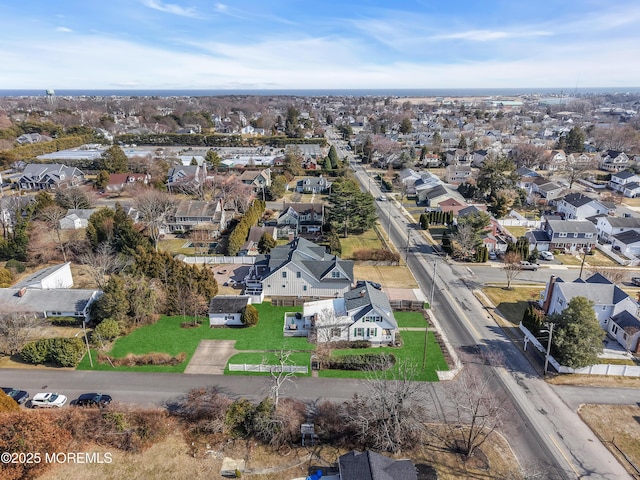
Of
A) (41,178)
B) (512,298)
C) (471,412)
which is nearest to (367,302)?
(471,412)

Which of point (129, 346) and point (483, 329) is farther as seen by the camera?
point (483, 329)

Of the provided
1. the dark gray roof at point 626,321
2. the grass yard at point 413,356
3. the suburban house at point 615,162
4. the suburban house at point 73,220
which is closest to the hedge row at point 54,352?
the grass yard at point 413,356

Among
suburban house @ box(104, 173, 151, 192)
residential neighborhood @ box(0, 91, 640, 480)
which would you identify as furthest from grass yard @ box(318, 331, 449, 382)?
suburban house @ box(104, 173, 151, 192)

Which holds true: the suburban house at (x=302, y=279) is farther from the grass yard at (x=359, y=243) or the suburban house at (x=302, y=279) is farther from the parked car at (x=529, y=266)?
the parked car at (x=529, y=266)

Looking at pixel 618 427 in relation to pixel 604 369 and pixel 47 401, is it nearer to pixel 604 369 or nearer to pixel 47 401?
pixel 604 369

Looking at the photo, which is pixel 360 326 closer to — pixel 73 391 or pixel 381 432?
pixel 381 432

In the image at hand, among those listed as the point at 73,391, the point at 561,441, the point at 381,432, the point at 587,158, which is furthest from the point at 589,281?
the point at 587,158
